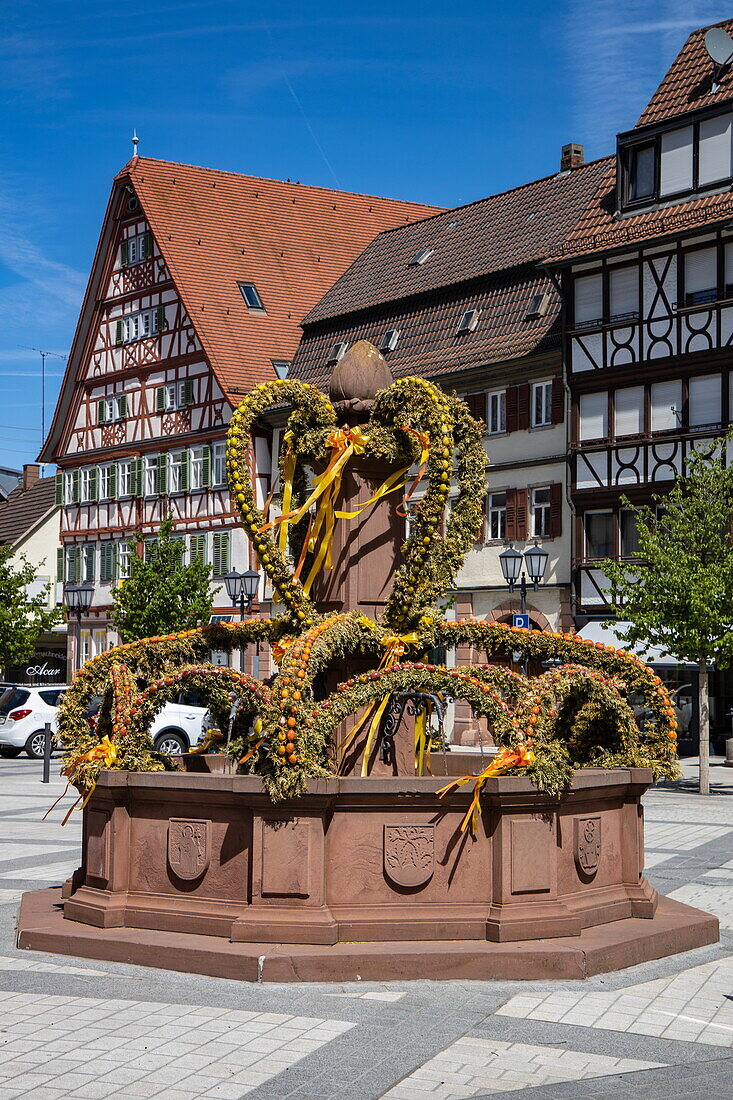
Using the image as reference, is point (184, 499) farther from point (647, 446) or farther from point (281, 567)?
point (281, 567)

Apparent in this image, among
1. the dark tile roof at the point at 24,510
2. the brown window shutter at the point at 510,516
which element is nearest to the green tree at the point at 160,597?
the brown window shutter at the point at 510,516

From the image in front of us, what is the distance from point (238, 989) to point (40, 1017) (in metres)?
1.12

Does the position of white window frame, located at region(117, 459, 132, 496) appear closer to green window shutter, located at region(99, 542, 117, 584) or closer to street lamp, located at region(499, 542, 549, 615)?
green window shutter, located at region(99, 542, 117, 584)

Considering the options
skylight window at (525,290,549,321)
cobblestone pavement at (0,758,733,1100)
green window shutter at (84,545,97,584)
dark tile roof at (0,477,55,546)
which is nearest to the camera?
cobblestone pavement at (0,758,733,1100)

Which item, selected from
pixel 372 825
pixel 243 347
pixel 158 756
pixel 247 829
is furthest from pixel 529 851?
pixel 243 347

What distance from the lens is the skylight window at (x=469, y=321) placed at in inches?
1519

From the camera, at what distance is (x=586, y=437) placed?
33688mm

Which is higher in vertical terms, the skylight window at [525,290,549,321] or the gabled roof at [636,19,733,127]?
the gabled roof at [636,19,733,127]

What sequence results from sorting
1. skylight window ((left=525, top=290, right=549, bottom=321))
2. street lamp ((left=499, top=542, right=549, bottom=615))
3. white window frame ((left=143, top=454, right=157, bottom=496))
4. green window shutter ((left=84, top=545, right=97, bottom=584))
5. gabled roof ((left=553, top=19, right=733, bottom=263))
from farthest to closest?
green window shutter ((left=84, top=545, right=97, bottom=584))
white window frame ((left=143, top=454, right=157, bottom=496))
skylight window ((left=525, top=290, right=549, bottom=321))
gabled roof ((left=553, top=19, right=733, bottom=263))
street lamp ((left=499, top=542, right=549, bottom=615))

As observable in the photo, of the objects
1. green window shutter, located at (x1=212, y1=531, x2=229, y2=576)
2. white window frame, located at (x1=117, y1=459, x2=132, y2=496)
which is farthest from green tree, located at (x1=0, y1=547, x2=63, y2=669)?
white window frame, located at (x1=117, y1=459, x2=132, y2=496)

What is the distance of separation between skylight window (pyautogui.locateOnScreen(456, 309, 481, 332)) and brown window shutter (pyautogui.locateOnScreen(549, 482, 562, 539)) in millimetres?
5975

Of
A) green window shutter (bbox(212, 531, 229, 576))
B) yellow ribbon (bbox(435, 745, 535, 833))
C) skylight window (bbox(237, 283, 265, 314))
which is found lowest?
yellow ribbon (bbox(435, 745, 535, 833))

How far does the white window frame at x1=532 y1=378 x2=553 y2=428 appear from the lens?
1388 inches

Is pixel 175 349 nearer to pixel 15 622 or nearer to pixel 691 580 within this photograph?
pixel 15 622
